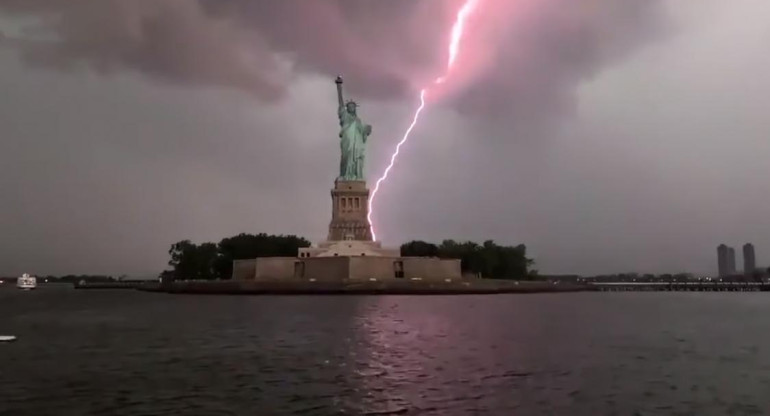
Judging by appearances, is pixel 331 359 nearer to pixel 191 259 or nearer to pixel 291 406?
pixel 291 406

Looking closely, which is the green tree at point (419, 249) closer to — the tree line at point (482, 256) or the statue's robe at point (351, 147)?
the tree line at point (482, 256)

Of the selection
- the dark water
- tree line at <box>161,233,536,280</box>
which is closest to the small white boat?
tree line at <box>161,233,536,280</box>

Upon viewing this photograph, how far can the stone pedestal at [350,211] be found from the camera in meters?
81.1

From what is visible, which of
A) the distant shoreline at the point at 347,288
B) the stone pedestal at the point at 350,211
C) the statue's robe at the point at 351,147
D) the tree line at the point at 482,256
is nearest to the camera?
the distant shoreline at the point at 347,288

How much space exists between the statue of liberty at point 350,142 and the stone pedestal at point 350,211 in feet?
4.69

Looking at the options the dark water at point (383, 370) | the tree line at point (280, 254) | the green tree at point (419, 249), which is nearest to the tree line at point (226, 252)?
the tree line at point (280, 254)

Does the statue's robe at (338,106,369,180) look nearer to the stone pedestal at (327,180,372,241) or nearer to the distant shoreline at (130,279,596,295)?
the stone pedestal at (327,180,372,241)

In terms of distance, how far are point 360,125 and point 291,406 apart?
235ft

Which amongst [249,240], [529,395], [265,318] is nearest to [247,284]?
[249,240]

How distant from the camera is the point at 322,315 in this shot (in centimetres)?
4238

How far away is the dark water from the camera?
50.3 feet

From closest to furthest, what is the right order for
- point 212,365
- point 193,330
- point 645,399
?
1. point 645,399
2. point 212,365
3. point 193,330

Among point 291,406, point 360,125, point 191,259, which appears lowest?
point 291,406

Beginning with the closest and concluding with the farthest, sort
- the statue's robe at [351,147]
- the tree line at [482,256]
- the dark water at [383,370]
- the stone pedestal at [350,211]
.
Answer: the dark water at [383,370] → the stone pedestal at [350,211] → the statue's robe at [351,147] → the tree line at [482,256]
